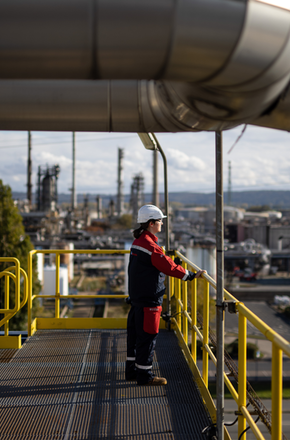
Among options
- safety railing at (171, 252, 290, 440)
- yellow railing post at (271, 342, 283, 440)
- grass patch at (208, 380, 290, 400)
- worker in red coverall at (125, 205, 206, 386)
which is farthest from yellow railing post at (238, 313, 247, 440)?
grass patch at (208, 380, 290, 400)

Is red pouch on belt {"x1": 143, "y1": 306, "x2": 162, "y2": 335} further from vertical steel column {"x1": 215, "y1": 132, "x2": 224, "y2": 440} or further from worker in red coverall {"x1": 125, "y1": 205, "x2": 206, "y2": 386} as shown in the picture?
vertical steel column {"x1": 215, "y1": 132, "x2": 224, "y2": 440}

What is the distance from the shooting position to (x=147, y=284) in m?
3.70

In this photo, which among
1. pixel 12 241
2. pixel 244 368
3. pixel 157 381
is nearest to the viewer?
pixel 244 368

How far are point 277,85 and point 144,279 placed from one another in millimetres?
2209

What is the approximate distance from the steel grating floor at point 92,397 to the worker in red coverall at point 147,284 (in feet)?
0.81

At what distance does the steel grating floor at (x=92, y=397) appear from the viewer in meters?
3.14

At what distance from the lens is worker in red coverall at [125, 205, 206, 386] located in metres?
3.63

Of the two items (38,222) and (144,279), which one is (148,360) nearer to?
(144,279)

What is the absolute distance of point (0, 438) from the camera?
308 centimetres

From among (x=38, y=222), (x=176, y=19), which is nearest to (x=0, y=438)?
(x=176, y=19)

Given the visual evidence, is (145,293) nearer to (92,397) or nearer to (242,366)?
(92,397)

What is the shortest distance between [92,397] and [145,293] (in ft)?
3.49

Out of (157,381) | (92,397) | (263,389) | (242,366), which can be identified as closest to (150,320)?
(157,381)

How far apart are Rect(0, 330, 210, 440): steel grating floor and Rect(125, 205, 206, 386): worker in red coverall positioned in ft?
0.81
